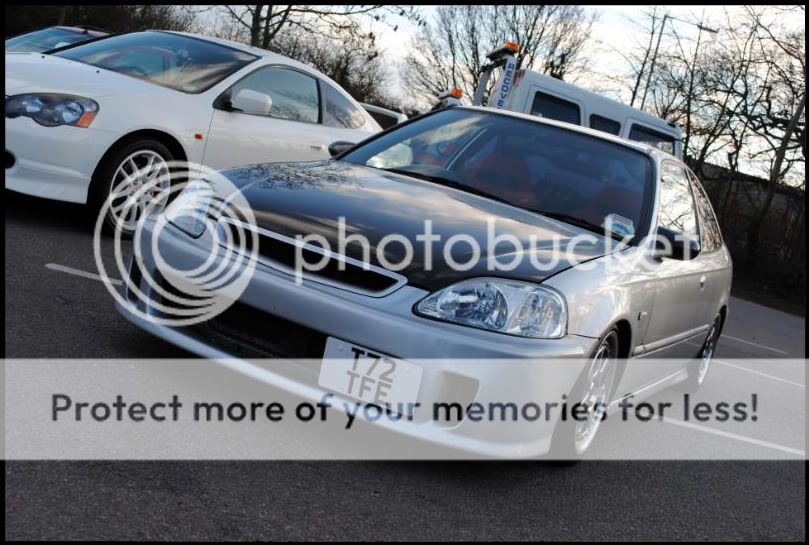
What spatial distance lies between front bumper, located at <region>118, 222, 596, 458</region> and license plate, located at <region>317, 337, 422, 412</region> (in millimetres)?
28

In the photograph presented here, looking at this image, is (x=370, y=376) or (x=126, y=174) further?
(x=126, y=174)

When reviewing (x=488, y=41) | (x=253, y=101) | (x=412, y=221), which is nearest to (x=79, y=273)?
(x=253, y=101)

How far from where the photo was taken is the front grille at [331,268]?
3.46m

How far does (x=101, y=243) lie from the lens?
6.55m

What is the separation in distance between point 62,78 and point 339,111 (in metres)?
2.61

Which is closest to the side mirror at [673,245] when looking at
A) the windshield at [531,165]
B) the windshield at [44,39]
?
the windshield at [531,165]

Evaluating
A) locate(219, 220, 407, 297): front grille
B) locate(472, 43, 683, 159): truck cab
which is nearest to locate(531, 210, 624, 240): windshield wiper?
locate(219, 220, 407, 297): front grille

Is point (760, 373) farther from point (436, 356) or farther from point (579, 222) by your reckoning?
point (436, 356)

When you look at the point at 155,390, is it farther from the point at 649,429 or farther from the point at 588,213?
the point at 649,429

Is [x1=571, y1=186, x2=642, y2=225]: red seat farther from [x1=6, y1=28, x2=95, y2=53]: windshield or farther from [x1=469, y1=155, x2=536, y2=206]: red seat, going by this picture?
[x1=6, y1=28, x2=95, y2=53]: windshield

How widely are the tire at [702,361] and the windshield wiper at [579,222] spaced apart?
1.97 m

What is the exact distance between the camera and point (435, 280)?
3.47 metres

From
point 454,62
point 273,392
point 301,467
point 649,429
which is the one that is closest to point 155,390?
point 273,392

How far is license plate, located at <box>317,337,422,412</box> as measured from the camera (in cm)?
335
